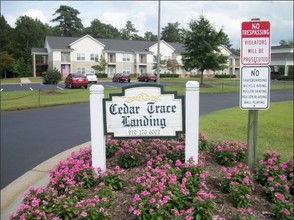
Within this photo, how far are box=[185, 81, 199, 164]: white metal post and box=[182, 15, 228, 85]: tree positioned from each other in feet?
91.7

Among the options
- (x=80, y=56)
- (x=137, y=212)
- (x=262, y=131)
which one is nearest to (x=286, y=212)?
(x=137, y=212)

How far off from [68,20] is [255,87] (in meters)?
7.96

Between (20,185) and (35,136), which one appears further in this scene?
(35,136)

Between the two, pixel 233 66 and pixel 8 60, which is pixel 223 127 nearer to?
pixel 8 60

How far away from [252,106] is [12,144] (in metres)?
6.02

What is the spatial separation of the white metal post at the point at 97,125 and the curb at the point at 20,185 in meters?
1.17

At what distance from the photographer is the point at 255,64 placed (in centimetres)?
436

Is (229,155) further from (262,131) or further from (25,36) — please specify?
(25,36)

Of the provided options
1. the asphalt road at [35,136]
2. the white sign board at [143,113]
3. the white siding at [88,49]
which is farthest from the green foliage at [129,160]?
the white siding at [88,49]

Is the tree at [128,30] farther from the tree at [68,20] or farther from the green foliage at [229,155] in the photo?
the green foliage at [229,155]

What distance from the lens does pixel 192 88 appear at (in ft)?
13.9

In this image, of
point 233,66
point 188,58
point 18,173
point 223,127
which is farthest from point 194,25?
point 233,66

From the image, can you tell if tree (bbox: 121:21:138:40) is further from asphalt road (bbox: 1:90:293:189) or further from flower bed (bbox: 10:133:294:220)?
flower bed (bbox: 10:133:294:220)

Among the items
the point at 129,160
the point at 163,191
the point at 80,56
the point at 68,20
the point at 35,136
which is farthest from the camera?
the point at 80,56
